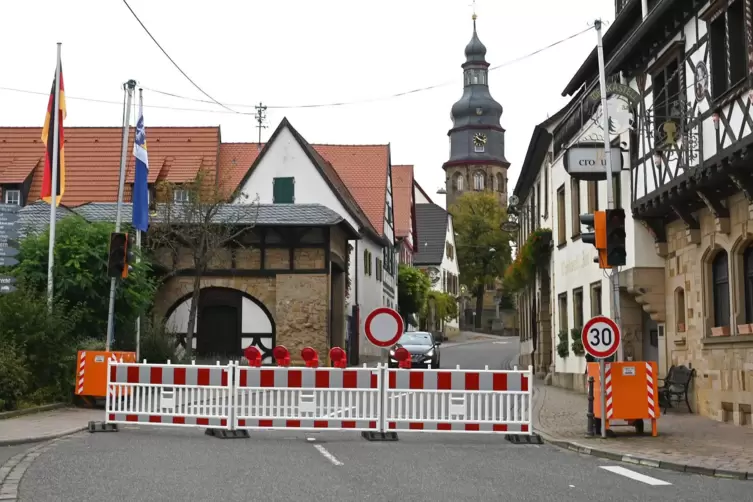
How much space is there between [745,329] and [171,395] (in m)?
8.96

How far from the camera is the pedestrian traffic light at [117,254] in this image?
2042 cm

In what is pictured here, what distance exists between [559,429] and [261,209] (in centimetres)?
2171

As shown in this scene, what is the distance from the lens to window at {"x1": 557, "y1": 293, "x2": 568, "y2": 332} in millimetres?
32125

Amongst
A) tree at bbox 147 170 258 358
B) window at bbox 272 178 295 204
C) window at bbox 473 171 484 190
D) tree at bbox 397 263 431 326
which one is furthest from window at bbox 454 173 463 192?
tree at bbox 147 170 258 358

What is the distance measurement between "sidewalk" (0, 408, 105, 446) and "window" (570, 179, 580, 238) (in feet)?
46.1

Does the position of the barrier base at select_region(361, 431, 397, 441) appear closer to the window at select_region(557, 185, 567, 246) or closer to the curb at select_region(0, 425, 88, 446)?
the curb at select_region(0, 425, 88, 446)

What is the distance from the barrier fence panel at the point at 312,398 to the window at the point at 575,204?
→ 46.3ft

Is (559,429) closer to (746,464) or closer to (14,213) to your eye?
(746,464)

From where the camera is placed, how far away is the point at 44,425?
56.2 ft

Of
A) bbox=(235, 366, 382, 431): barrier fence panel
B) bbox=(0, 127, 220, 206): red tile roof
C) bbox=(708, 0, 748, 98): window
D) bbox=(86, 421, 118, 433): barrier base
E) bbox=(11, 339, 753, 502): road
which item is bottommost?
bbox=(11, 339, 753, 502): road

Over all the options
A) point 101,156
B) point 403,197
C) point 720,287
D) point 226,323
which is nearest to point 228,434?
point 720,287

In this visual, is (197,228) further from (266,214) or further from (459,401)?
(459,401)

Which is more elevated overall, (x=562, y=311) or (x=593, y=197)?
(x=593, y=197)

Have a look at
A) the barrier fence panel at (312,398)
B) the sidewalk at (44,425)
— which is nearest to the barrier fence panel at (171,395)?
the barrier fence panel at (312,398)
